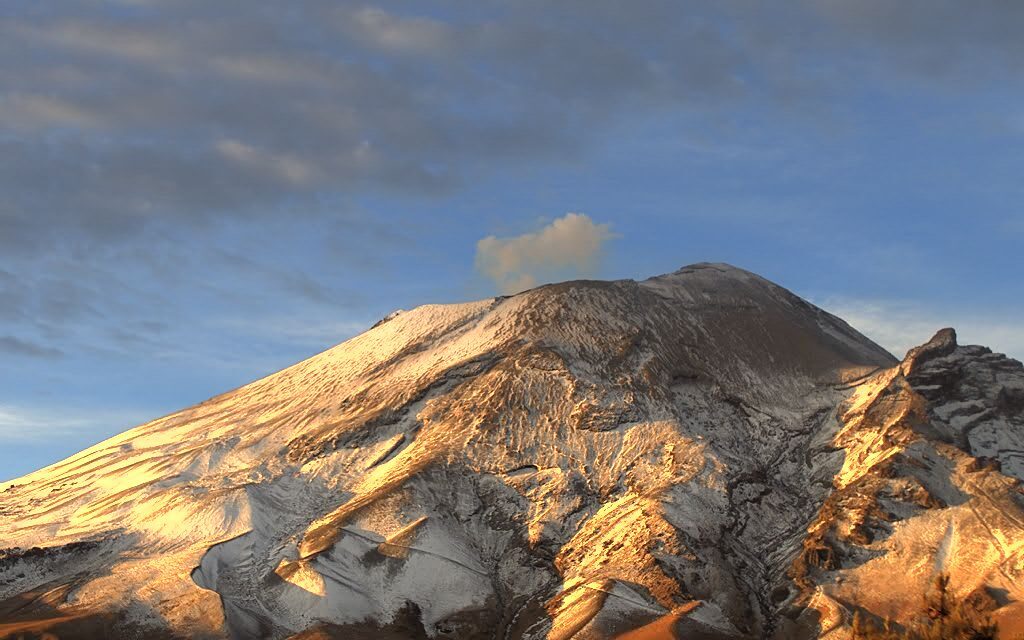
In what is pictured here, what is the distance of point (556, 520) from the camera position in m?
171

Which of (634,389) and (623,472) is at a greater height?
(634,389)

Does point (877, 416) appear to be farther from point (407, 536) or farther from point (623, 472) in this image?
point (407, 536)

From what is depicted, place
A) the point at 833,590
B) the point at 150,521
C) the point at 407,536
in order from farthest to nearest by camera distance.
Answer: the point at 150,521 → the point at 407,536 → the point at 833,590

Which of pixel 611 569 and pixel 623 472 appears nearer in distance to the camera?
pixel 611 569

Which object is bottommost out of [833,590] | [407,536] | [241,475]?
[833,590]

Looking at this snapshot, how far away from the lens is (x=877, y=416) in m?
184

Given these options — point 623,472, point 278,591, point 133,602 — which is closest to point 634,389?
point 623,472

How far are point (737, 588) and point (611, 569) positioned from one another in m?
13.3

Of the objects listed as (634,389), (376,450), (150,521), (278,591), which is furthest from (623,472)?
(150,521)

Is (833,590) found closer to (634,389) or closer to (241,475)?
(634,389)

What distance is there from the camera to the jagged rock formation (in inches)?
5886

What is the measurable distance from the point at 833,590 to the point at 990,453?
45652 mm

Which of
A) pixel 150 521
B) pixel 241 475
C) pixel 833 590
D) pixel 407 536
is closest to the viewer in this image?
pixel 833 590

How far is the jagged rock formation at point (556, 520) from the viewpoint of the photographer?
490ft
